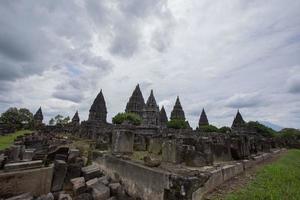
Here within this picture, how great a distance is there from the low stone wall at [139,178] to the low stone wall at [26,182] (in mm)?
1705

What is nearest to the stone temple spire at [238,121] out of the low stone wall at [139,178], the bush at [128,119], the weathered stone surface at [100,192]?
the bush at [128,119]

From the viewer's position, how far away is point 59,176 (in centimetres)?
489

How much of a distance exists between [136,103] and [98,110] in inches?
519

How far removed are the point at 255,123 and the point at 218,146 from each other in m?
63.0

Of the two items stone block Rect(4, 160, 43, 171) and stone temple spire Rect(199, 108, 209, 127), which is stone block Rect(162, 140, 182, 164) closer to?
stone block Rect(4, 160, 43, 171)

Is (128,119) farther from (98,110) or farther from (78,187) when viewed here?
(78,187)

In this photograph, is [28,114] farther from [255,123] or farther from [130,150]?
[255,123]

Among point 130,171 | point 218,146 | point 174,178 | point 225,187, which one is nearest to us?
point 174,178

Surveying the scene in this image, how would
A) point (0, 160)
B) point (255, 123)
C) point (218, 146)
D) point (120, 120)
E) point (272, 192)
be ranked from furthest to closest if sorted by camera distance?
point (255, 123) → point (120, 120) → point (218, 146) → point (0, 160) → point (272, 192)

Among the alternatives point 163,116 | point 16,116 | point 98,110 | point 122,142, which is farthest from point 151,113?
point 122,142

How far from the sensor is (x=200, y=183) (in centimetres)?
351

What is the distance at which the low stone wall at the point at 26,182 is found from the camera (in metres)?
3.88

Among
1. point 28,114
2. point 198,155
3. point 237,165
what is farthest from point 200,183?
point 28,114

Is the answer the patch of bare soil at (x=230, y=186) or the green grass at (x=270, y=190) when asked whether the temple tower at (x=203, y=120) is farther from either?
the green grass at (x=270, y=190)
